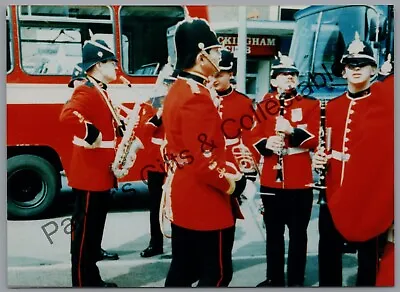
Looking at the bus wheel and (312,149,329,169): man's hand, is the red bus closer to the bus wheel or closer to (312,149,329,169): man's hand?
the bus wheel

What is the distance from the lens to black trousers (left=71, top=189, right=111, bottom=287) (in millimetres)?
3418

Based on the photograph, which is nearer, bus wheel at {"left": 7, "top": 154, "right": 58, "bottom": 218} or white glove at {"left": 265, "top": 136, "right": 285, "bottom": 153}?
white glove at {"left": 265, "top": 136, "right": 285, "bottom": 153}

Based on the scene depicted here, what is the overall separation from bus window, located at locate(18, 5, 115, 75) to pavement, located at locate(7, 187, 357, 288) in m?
0.98

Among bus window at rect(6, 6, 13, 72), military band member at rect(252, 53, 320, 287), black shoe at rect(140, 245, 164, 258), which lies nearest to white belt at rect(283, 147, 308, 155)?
military band member at rect(252, 53, 320, 287)

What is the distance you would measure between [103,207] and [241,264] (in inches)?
36.9

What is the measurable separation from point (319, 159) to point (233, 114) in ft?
1.94

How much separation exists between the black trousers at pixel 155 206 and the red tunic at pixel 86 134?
0.24m

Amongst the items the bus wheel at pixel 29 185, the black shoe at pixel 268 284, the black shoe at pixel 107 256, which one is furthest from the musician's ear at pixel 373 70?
the bus wheel at pixel 29 185

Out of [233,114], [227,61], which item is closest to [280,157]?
[233,114]

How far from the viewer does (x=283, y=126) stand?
3.37 m

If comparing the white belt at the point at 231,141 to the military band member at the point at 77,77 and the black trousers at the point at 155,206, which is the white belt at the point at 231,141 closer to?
the black trousers at the point at 155,206

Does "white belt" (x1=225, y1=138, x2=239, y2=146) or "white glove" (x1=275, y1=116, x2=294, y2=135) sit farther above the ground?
"white glove" (x1=275, y1=116, x2=294, y2=135)

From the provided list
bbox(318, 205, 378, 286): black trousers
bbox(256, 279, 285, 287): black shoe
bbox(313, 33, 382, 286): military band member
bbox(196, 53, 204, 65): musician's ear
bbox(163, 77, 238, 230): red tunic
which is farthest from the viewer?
bbox(256, 279, 285, 287): black shoe

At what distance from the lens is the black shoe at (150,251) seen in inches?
138
